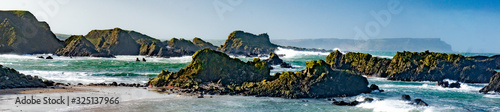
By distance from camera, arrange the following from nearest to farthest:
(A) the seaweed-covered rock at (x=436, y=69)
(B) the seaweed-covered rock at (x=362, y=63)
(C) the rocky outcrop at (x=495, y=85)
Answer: (C) the rocky outcrop at (x=495, y=85), (A) the seaweed-covered rock at (x=436, y=69), (B) the seaweed-covered rock at (x=362, y=63)

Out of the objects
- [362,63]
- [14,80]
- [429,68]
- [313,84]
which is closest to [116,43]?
[362,63]

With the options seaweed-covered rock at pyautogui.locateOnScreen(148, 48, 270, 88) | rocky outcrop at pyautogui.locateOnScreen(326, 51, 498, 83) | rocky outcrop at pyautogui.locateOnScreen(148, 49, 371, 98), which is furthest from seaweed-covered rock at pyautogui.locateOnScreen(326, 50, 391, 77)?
seaweed-covered rock at pyautogui.locateOnScreen(148, 48, 270, 88)

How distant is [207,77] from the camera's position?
30.5 m

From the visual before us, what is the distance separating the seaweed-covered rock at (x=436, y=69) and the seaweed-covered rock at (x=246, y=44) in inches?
3715

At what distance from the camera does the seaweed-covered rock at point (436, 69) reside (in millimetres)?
37938

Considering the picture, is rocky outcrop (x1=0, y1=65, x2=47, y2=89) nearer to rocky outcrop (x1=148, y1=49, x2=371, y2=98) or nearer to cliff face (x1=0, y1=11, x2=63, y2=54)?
rocky outcrop (x1=148, y1=49, x2=371, y2=98)

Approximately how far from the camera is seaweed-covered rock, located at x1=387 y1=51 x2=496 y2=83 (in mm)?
37938

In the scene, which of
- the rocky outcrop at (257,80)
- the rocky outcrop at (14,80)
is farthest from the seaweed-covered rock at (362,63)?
the rocky outcrop at (14,80)

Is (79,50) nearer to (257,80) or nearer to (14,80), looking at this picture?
(14,80)

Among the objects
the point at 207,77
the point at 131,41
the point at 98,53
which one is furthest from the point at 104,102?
the point at 131,41

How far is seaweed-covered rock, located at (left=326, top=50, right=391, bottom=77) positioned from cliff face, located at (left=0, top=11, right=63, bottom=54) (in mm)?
68771

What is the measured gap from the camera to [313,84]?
87.9 ft

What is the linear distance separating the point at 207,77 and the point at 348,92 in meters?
10.2

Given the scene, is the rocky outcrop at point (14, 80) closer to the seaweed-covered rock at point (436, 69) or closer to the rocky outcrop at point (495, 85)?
the rocky outcrop at point (495, 85)
